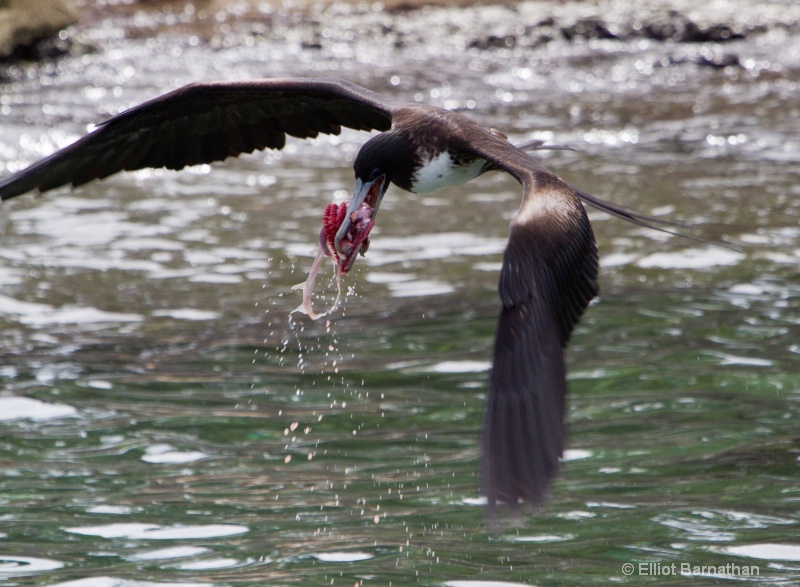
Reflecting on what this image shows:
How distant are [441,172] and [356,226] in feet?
1.50

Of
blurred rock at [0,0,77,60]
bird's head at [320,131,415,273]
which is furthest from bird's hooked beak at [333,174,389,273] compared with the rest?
blurred rock at [0,0,77,60]

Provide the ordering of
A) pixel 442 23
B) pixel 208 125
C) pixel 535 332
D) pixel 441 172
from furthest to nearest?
pixel 442 23
pixel 208 125
pixel 441 172
pixel 535 332

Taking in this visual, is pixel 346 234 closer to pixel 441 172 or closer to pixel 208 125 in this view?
pixel 441 172

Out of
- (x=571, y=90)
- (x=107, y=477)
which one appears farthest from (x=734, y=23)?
(x=107, y=477)

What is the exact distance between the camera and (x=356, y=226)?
15.1 feet

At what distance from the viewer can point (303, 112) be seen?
18.2 ft

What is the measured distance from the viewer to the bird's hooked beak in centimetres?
455

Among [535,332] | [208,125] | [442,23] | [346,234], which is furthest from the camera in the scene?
[442,23]

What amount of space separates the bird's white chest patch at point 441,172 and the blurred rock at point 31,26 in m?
9.12

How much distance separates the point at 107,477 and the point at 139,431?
0.48 meters

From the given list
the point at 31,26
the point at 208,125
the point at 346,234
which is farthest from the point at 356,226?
the point at 31,26

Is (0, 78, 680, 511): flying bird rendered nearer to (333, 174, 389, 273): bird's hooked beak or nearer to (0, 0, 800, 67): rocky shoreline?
(333, 174, 389, 273): bird's hooked beak

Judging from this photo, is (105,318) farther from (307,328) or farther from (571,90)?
(571,90)

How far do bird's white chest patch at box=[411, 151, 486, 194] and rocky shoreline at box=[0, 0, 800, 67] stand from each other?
850 cm
